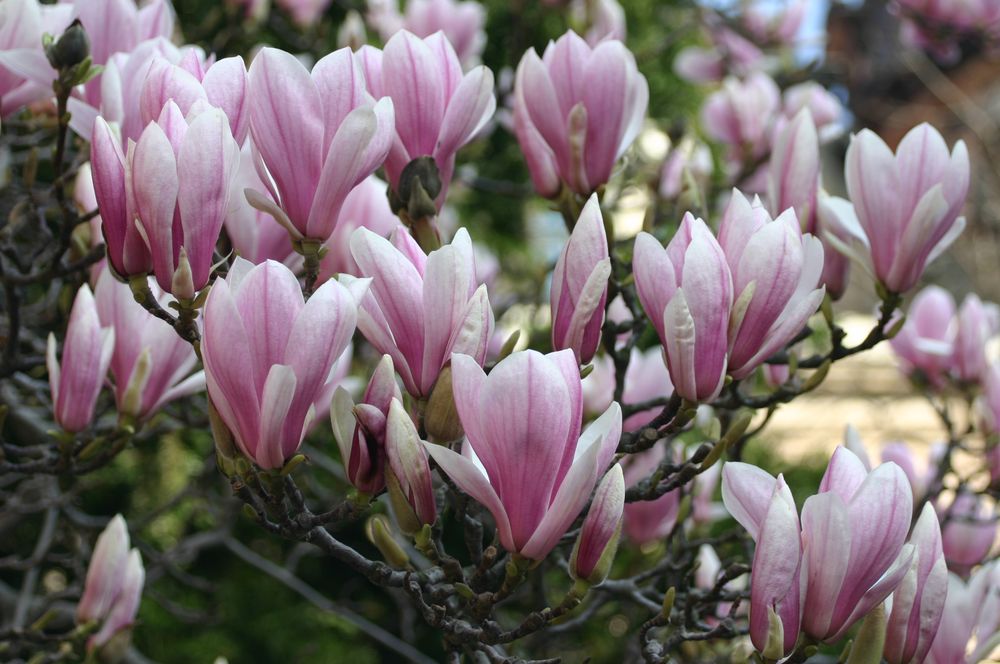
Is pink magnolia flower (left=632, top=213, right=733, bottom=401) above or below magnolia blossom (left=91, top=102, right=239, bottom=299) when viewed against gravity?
below

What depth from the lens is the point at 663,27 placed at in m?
3.83

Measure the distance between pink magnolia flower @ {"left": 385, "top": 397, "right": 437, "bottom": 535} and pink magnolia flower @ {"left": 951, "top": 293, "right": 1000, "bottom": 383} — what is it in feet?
3.69

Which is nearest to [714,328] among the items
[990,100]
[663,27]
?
[663,27]

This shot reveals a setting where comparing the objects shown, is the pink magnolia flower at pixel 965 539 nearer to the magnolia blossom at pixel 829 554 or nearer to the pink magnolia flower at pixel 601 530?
the magnolia blossom at pixel 829 554

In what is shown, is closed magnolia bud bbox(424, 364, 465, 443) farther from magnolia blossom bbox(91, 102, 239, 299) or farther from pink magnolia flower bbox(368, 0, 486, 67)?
pink magnolia flower bbox(368, 0, 486, 67)

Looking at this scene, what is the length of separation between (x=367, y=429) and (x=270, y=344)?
9cm

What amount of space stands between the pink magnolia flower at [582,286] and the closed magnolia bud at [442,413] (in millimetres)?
109

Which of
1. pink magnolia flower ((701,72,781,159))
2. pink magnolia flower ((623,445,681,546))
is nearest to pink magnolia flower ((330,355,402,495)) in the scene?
pink magnolia flower ((623,445,681,546))

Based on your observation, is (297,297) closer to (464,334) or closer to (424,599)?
(464,334)

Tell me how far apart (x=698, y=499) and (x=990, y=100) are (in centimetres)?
676

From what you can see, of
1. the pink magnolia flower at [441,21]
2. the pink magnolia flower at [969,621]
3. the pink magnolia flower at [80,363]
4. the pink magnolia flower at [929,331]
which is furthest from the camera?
the pink magnolia flower at [441,21]

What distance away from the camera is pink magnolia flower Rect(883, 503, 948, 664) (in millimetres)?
791

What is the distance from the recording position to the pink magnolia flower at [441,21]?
1.93 meters

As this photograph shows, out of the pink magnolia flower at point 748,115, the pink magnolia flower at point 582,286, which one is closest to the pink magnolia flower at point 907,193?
the pink magnolia flower at point 582,286
